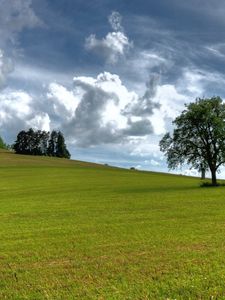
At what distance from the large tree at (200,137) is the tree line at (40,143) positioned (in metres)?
134

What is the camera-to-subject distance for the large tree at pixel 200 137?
56281 millimetres

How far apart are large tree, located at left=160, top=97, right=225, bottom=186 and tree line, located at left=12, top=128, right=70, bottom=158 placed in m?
134

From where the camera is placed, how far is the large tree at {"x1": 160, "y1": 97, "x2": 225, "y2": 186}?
5628 cm

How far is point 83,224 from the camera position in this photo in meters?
21.2

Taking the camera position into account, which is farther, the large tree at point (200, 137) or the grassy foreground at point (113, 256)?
the large tree at point (200, 137)

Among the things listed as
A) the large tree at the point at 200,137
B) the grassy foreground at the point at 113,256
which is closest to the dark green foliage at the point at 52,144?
the large tree at the point at 200,137

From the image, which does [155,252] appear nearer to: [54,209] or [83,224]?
[83,224]

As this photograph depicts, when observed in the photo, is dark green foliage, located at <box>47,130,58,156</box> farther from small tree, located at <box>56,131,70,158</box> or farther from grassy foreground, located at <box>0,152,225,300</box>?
grassy foreground, located at <box>0,152,225,300</box>

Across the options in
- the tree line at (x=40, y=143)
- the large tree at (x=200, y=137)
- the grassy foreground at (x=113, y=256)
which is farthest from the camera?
the tree line at (x=40, y=143)

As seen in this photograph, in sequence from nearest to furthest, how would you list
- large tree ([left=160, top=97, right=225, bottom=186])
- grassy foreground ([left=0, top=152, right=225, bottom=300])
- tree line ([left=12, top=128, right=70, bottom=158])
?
grassy foreground ([left=0, top=152, right=225, bottom=300]), large tree ([left=160, top=97, right=225, bottom=186]), tree line ([left=12, top=128, right=70, bottom=158])

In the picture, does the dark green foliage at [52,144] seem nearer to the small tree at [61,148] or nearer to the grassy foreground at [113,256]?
the small tree at [61,148]

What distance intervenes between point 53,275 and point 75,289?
5.09 feet

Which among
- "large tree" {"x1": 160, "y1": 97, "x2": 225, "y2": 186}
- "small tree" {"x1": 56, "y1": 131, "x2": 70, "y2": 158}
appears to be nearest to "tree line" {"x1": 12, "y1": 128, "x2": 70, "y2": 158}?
"small tree" {"x1": 56, "y1": 131, "x2": 70, "y2": 158}

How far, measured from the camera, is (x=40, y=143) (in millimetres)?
Result: 191375
